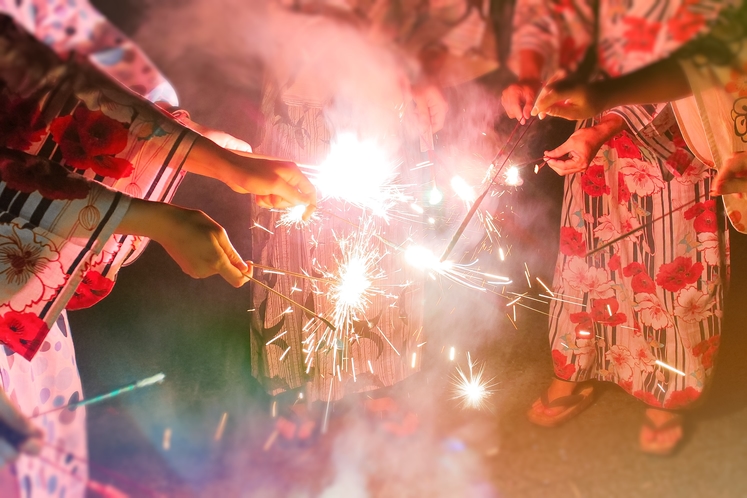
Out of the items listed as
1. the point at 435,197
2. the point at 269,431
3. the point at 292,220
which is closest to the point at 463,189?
the point at 435,197

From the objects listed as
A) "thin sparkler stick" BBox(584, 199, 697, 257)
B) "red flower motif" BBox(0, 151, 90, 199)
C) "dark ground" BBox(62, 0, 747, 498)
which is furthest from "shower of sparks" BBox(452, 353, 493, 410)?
"red flower motif" BBox(0, 151, 90, 199)

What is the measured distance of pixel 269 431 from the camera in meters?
1.17

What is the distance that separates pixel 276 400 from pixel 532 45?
1011 mm

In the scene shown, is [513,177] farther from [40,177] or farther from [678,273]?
[40,177]

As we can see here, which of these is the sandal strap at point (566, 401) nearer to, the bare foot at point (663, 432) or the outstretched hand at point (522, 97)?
the bare foot at point (663, 432)

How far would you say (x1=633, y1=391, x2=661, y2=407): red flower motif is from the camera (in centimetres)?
107

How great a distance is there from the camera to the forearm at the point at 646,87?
0.74 meters

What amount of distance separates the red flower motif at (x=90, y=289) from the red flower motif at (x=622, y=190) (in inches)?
39.0

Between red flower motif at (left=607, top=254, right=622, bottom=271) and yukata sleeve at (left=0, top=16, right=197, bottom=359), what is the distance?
0.96 m

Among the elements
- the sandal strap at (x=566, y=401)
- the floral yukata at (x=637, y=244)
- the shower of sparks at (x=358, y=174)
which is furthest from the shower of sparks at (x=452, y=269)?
the sandal strap at (x=566, y=401)

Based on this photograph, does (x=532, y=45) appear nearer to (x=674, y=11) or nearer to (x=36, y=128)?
(x=674, y=11)

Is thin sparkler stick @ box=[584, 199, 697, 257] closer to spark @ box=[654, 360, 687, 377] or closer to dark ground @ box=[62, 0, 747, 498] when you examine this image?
spark @ box=[654, 360, 687, 377]

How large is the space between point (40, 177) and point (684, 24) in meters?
0.97

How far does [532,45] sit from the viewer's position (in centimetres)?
85
